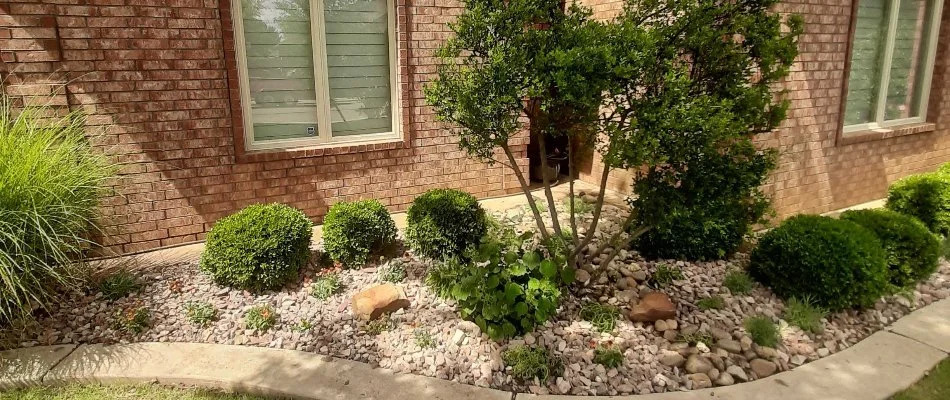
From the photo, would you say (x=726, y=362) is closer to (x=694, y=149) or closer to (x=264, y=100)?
(x=694, y=149)

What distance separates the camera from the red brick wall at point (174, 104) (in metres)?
4.53

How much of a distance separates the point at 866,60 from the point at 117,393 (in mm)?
7725

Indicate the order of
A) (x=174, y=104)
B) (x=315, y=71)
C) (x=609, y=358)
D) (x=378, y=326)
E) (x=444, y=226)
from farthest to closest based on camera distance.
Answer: (x=315, y=71)
(x=174, y=104)
(x=444, y=226)
(x=378, y=326)
(x=609, y=358)

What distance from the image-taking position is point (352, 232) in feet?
15.1

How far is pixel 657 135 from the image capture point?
3586 millimetres

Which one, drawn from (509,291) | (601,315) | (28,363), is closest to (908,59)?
(601,315)

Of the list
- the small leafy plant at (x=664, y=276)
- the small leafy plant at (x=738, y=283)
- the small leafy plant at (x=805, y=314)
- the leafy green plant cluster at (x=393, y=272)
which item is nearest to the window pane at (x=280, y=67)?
the leafy green plant cluster at (x=393, y=272)

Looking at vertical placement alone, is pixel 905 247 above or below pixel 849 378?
above

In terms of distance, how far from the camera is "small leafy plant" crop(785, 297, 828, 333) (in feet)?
13.0

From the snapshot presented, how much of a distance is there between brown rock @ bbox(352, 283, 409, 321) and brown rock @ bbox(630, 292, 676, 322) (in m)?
1.55

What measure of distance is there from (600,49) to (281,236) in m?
2.50

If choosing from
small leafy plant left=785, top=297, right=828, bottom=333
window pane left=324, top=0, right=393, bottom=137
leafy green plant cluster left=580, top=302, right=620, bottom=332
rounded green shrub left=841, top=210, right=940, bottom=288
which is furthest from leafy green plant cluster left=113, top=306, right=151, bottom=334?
rounded green shrub left=841, top=210, right=940, bottom=288

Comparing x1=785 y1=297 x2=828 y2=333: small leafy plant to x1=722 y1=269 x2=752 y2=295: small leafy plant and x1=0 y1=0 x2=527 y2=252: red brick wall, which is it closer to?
x1=722 y1=269 x2=752 y2=295: small leafy plant

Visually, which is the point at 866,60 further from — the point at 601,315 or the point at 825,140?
the point at 601,315
